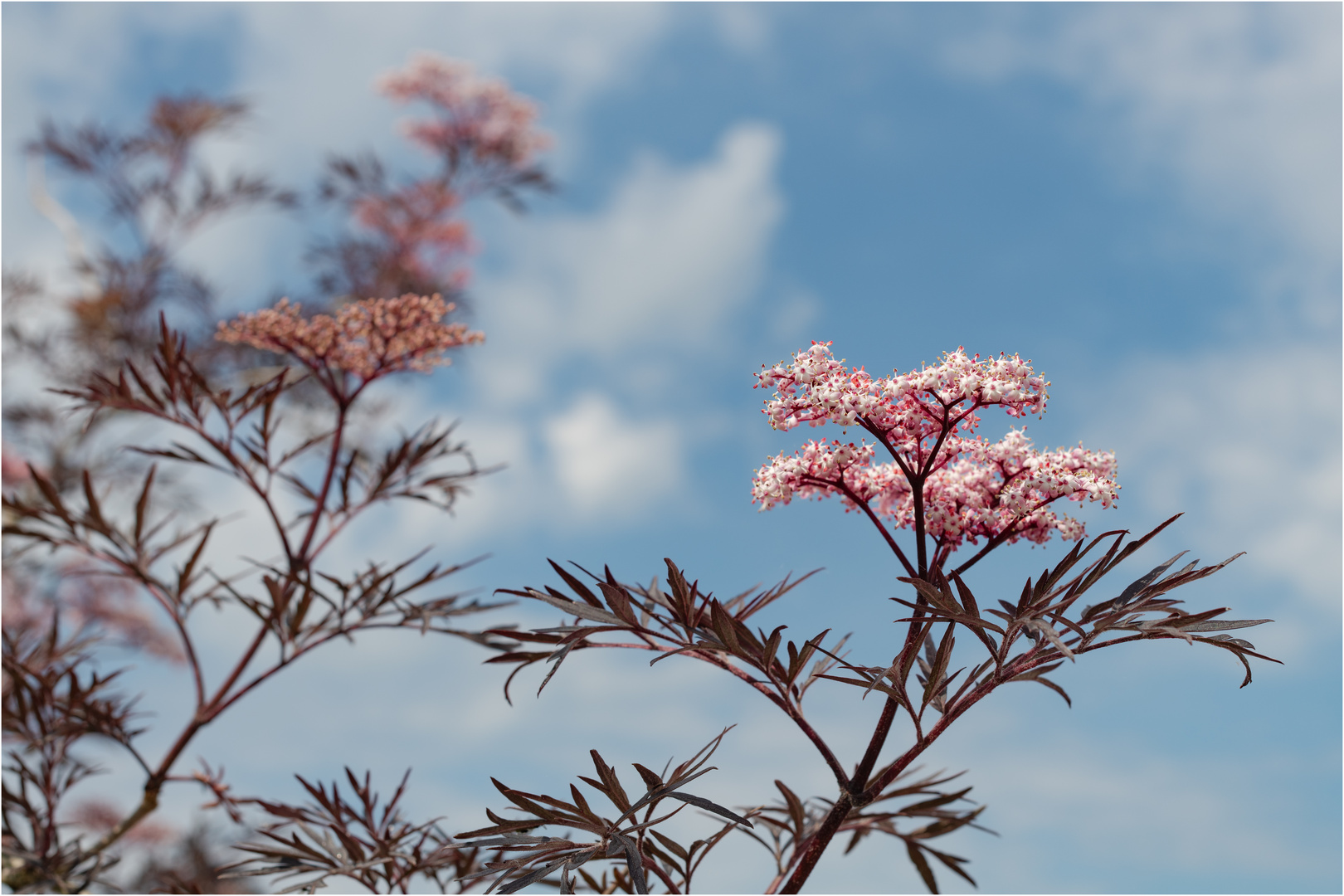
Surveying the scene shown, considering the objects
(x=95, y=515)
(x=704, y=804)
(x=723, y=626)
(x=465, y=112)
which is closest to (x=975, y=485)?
(x=723, y=626)

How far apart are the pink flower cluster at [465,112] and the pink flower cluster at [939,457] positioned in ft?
19.5

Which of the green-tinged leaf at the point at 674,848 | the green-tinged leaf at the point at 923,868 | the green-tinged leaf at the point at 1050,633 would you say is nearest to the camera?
the green-tinged leaf at the point at 1050,633

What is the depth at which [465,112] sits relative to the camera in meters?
7.42

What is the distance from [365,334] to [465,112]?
5.07 meters

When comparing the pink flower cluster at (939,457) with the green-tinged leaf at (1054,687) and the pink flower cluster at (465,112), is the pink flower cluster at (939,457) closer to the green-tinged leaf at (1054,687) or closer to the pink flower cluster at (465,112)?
the green-tinged leaf at (1054,687)

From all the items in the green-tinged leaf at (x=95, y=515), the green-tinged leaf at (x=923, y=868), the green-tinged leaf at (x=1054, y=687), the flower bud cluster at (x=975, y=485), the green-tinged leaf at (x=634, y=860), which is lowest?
the green-tinged leaf at (x=634, y=860)

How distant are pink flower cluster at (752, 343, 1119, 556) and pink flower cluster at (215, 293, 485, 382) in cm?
125

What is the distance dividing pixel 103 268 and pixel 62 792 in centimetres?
495

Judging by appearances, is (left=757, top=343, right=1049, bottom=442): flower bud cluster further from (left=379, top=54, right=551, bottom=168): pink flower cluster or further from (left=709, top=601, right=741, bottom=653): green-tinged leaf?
(left=379, top=54, right=551, bottom=168): pink flower cluster

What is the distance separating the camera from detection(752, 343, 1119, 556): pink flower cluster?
5.69 feet

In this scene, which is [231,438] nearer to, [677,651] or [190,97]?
[677,651]

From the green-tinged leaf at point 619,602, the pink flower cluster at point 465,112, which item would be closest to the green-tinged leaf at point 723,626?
the green-tinged leaf at point 619,602

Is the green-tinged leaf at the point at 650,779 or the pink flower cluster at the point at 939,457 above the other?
the pink flower cluster at the point at 939,457

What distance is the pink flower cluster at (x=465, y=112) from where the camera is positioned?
7.32 metres
